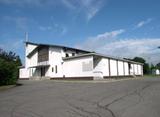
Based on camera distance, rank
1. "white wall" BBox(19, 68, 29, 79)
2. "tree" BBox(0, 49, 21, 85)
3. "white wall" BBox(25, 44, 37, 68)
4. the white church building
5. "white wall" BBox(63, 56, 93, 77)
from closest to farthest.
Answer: "tree" BBox(0, 49, 21, 85) → "white wall" BBox(63, 56, 93, 77) → the white church building → "white wall" BBox(25, 44, 37, 68) → "white wall" BBox(19, 68, 29, 79)

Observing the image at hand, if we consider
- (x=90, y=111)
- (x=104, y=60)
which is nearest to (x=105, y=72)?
(x=104, y=60)

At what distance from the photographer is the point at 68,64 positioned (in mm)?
35000

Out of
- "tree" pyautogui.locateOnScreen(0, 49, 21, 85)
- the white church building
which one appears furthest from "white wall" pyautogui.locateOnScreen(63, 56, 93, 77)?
"tree" pyautogui.locateOnScreen(0, 49, 21, 85)

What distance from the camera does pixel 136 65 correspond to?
47531mm

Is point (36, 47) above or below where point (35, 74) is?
above

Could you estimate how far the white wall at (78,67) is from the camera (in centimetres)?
3136

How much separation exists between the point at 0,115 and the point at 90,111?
3542 mm

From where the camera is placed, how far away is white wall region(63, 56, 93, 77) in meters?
31.4

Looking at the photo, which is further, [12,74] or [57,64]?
[57,64]

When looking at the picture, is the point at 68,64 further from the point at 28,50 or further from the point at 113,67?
the point at 28,50

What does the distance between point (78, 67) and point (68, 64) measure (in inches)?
98.6

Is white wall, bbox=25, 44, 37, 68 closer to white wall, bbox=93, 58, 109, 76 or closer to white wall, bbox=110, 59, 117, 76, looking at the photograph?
white wall, bbox=93, 58, 109, 76

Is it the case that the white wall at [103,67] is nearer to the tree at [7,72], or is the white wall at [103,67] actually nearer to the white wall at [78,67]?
the white wall at [78,67]

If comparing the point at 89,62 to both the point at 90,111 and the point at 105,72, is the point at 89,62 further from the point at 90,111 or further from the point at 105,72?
the point at 90,111
